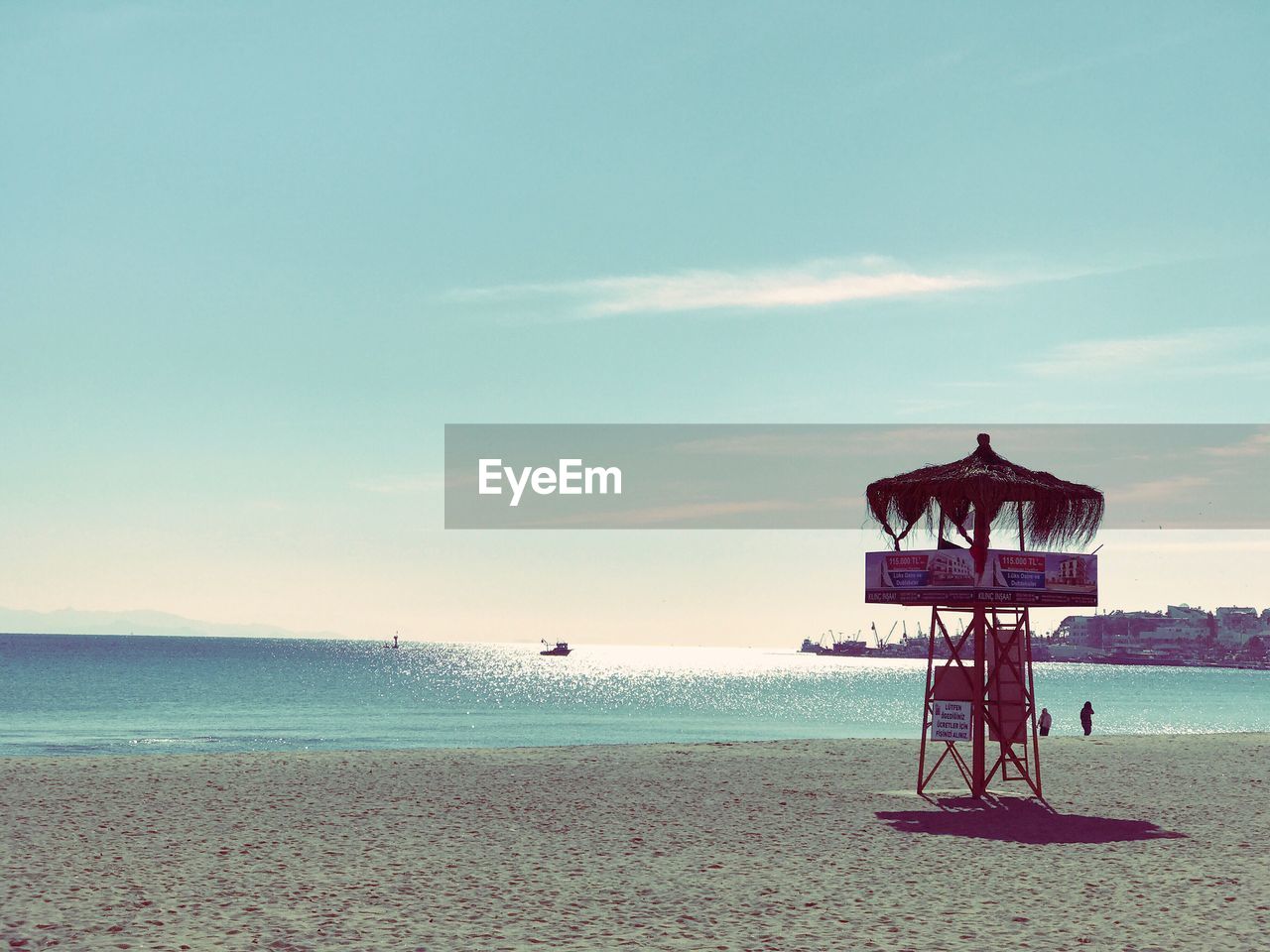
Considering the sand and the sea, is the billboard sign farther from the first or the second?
the sea

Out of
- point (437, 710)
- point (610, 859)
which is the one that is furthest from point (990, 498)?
point (437, 710)

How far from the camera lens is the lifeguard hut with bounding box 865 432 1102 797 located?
69.9 feet

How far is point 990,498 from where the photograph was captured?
2109 cm

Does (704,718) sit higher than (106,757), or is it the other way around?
(106,757)

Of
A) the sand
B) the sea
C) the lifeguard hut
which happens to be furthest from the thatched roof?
the sea

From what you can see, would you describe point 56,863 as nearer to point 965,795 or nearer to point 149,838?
point 149,838

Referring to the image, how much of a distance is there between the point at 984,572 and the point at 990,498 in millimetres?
1246

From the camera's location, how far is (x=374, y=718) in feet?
294

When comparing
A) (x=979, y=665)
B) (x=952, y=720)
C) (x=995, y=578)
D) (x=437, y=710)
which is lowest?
(x=437, y=710)

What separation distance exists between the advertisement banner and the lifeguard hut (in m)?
0.02

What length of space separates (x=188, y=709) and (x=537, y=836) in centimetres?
8371

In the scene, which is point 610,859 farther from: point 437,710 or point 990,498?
point 437,710

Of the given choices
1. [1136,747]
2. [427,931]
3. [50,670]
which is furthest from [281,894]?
[50,670]

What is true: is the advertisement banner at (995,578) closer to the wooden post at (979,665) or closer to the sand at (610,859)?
the wooden post at (979,665)
